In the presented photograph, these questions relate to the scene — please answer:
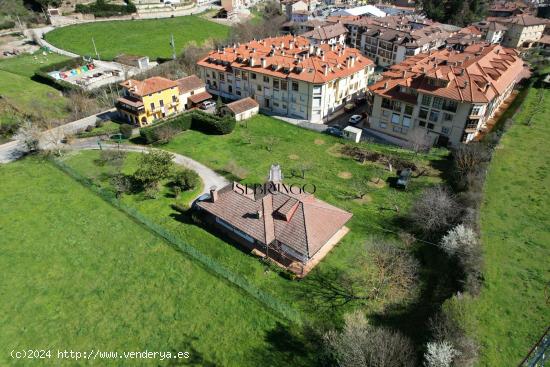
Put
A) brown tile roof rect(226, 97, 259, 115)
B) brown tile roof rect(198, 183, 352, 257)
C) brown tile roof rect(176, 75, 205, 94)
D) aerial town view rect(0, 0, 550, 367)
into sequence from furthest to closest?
brown tile roof rect(176, 75, 205, 94), brown tile roof rect(226, 97, 259, 115), brown tile roof rect(198, 183, 352, 257), aerial town view rect(0, 0, 550, 367)

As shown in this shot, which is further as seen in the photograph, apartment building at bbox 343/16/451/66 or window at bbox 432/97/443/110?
apartment building at bbox 343/16/451/66

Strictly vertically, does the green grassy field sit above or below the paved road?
above

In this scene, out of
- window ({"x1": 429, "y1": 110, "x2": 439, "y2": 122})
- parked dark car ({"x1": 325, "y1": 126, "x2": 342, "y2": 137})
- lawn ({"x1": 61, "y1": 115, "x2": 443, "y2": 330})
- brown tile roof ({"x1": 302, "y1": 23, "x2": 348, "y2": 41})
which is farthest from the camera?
brown tile roof ({"x1": 302, "y1": 23, "x2": 348, "y2": 41})

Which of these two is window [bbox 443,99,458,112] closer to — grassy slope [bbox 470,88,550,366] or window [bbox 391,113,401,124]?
window [bbox 391,113,401,124]

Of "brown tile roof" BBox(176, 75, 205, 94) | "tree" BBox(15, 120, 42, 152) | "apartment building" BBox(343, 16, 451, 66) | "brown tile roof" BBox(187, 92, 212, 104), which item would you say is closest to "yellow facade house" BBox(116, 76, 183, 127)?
"brown tile roof" BBox(176, 75, 205, 94)

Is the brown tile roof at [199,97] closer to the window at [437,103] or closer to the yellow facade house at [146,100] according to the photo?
the yellow facade house at [146,100]

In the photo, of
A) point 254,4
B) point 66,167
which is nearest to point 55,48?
point 66,167

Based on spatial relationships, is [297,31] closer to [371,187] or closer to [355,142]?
[355,142]
